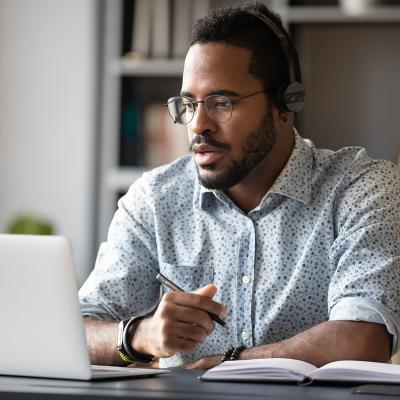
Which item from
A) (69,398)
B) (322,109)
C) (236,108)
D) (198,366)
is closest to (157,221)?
(236,108)

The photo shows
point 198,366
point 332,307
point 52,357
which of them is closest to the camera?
point 52,357

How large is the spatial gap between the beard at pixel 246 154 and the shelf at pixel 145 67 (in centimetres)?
209

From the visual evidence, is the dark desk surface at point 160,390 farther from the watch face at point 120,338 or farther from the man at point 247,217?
the man at point 247,217

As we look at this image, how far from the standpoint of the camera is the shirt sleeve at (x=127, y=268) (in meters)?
1.94

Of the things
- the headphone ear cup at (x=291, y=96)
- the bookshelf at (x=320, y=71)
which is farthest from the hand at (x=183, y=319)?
the bookshelf at (x=320, y=71)

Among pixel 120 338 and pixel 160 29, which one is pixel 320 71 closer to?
pixel 160 29

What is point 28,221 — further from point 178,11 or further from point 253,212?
point 253,212

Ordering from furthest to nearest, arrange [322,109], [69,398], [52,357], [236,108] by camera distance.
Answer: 1. [322,109]
2. [236,108]
3. [52,357]
4. [69,398]

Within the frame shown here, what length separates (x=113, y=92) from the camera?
4070mm

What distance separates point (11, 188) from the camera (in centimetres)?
435

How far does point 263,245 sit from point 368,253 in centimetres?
25

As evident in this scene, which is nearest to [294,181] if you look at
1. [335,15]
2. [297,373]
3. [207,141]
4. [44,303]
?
[207,141]

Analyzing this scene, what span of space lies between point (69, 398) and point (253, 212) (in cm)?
88

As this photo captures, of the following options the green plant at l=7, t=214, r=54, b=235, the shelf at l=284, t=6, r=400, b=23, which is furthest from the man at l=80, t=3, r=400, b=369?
the green plant at l=7, t=214, r=54, b=235
